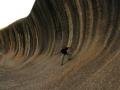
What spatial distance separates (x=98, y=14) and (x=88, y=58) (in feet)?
2.96

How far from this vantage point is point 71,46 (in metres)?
4.96

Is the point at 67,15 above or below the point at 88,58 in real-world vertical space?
above

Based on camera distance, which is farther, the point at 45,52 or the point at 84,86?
the point at 45,52

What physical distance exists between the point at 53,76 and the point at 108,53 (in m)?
0.70

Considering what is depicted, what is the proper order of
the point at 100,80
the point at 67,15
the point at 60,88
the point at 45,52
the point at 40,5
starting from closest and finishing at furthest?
the point at 100,80 < the point at 60,88 < the point at 67,15 < the point at 45,52 < the point at 40,5

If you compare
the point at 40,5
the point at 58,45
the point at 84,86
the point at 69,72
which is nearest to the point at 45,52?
the point at 58,45

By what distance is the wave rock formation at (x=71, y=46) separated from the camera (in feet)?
11.5

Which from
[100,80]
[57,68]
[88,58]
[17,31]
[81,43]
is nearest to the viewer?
[100,80]

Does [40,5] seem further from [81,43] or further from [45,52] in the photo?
[81,43]

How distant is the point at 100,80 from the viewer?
3248mm

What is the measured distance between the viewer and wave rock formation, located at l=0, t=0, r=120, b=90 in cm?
351

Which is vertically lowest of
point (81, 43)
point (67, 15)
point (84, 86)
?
point (84, 86)

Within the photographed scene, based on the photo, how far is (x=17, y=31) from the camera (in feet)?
24.6

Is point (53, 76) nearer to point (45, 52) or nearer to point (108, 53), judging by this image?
point (108, 53)
